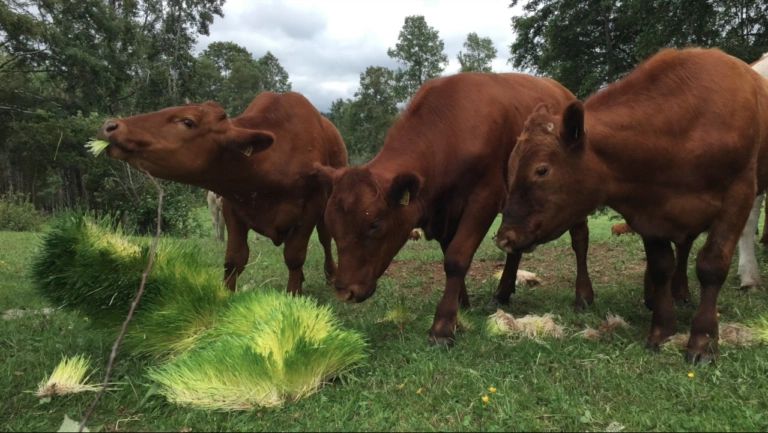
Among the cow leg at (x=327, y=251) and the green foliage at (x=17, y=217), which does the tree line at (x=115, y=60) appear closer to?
the green foliage at (x=17, y=217)

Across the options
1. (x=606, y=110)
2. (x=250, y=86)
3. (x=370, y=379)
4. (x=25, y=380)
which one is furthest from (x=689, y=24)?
(x=250, y=86)

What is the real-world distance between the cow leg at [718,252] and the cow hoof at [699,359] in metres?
0.09

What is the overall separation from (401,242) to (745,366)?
230 centimetres

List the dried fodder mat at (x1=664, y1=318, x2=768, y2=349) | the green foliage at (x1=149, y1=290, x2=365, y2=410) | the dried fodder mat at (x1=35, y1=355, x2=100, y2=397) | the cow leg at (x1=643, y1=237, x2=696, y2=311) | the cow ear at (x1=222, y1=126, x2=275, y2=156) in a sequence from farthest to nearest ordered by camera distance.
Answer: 1. the cow leg at (x1=643, y1=237, x2=696, y2=311)
2. the cow ear at (x1=222, y1=126, x2=275, y2=156)
3. the dried fodder mat at (x1=664, y1=318, x2=768, y2=349)
4. the dried fodder mat at (x1=35, y1=355, x2=100, y2=397)
5. the green foliage at (x1=149, y1=290, x2=365, y2=410)

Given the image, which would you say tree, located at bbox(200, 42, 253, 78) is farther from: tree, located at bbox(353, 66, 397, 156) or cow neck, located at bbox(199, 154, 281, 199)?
cow neck, located at bbox(199, 154, 281, 199)

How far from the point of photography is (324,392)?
2791 millimetres

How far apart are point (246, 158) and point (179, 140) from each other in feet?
2.04

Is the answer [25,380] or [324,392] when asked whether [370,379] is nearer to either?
[324,392]

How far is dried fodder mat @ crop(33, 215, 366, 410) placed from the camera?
2.68 metres

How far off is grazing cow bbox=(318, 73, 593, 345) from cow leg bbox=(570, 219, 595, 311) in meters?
1.42

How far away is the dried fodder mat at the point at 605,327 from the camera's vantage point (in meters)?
3.68

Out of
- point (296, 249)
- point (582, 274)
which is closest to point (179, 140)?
point (296, 249)

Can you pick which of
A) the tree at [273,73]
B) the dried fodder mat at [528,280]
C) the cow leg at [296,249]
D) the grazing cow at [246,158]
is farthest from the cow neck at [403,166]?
the tree at [273,73]

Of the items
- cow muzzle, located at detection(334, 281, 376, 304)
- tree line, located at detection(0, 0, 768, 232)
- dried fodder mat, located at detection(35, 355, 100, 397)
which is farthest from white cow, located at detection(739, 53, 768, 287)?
tree line, located at detection(0, 0, 768, 232)
